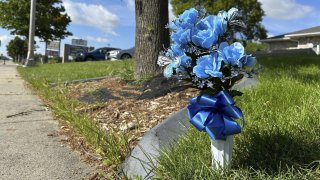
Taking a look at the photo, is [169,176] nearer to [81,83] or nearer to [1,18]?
[81,83]

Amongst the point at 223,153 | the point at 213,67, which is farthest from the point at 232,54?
the point at 223,153

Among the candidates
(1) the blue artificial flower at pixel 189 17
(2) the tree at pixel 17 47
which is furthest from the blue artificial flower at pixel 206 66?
(2) the tree at pixel 17 47

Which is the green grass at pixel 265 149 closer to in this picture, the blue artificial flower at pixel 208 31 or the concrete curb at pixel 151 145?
the concrete curb at pixel 151 145

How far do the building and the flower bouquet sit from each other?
28.6 meters

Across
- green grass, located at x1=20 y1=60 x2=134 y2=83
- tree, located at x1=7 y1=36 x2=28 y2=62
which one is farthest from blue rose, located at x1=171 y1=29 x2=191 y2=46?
tree, located at x1=7 y1=36 x2=28 y2=62

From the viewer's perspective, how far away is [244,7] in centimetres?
4156

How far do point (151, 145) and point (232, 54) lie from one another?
4.38 feet

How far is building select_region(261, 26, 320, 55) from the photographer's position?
1307 inches

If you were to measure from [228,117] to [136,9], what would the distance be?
4.92 metres

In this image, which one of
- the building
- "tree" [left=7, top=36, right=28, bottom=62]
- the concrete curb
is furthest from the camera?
"tree" [left=7, top=36, right=28, bottom=62]

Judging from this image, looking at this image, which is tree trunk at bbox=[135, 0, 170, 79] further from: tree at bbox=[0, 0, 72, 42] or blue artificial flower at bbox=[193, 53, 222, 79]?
tree at bbox=[0, 0, 72, 42]

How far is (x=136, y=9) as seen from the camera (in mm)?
7102

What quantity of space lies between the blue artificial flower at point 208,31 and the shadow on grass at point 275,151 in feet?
2.82

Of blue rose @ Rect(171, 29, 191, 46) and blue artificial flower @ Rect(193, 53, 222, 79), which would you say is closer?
blue artificial flower @ Rect(193, 53, 222, 79)
